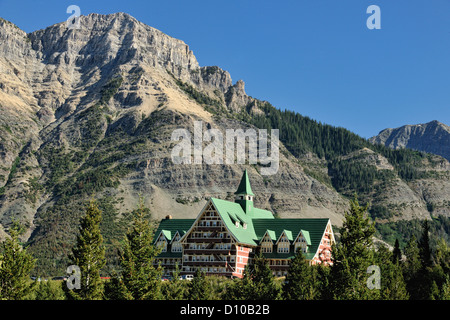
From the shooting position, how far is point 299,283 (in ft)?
263

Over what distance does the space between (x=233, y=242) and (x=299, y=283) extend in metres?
40.2

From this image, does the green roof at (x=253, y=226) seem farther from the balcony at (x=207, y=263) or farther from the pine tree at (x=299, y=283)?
the pine tree at (x=299, y=283)

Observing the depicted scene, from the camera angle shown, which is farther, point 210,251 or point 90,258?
point 210,251

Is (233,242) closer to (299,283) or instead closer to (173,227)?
(173,227)

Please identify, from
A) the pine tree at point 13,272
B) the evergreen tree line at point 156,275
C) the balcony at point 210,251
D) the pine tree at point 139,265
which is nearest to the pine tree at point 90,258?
the evergreen tree line at point 156,275

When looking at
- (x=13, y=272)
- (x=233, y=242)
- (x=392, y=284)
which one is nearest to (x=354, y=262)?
(x=392, y=284)

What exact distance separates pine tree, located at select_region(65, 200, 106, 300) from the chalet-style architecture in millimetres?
51135

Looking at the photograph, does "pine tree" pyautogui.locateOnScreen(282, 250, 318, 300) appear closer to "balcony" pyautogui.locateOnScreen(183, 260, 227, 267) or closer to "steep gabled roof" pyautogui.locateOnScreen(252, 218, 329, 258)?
"steep gabled roof" pyautogui.locateOnScreen(252, 218, 329, 258)

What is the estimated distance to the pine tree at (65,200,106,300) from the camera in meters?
68.2

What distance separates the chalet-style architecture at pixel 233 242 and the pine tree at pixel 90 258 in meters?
51.1

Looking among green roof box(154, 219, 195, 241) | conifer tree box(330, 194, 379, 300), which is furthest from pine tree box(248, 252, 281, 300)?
green roof box(154, 219, 195, 241)
